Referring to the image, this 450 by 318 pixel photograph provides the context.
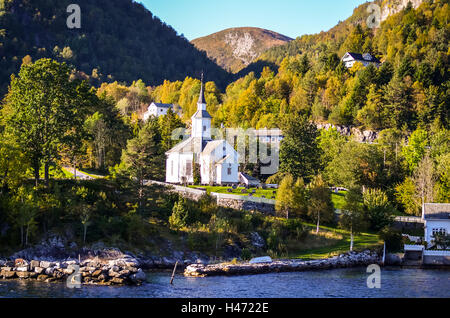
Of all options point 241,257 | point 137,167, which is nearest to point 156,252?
point 241,257

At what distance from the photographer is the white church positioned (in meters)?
68.2

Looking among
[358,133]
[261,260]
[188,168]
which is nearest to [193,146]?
[188,168]

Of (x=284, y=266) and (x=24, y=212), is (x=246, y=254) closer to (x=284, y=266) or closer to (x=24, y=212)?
(x=284, y=266)

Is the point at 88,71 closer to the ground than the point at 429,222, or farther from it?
farther from it

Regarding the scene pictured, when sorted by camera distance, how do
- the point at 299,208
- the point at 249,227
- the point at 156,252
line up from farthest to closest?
the point at 299,208 < the point at 249,227 < the point at 156,252

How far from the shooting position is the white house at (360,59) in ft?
374

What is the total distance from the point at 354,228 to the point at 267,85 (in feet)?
223

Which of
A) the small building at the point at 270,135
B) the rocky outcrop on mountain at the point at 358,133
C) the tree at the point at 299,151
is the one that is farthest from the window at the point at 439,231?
the small building at the point at 270,135

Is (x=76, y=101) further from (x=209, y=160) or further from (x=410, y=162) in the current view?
(x=410, y=162)

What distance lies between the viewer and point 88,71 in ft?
585

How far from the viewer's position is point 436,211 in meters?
52.4

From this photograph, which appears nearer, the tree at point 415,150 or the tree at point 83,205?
the tree at point 83,205

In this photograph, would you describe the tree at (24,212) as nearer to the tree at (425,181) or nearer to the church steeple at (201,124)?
the church steeple at (201,124)

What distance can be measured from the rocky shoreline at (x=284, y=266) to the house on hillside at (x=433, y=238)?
3.59 m
